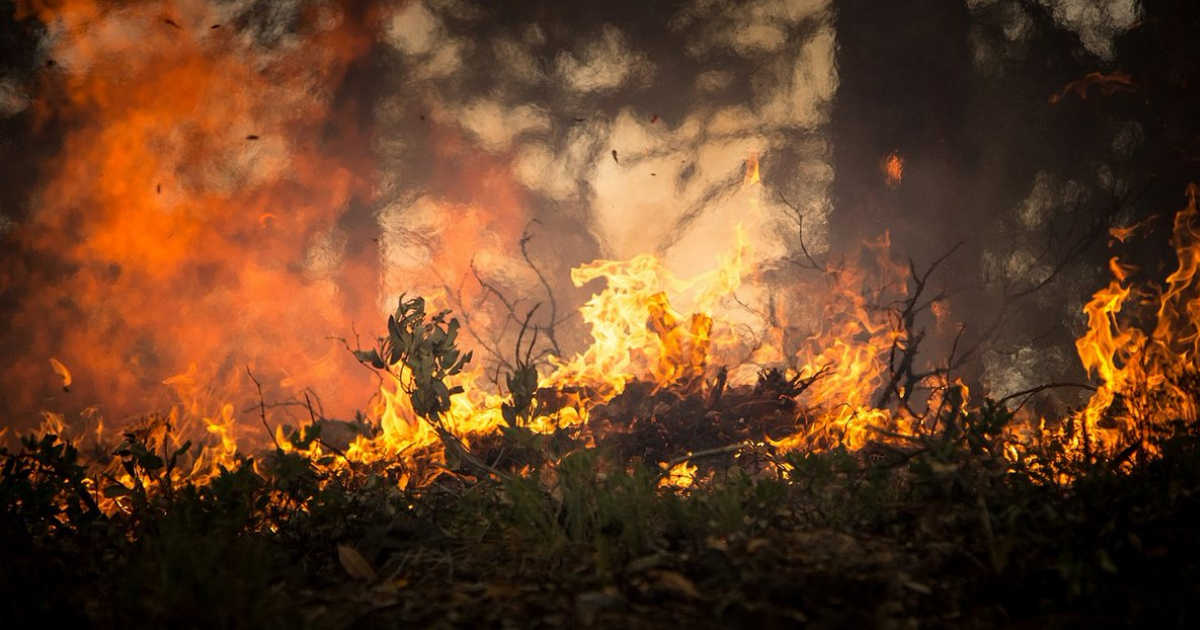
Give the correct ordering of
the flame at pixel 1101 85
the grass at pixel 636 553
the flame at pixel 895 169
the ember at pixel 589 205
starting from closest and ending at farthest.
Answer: the grass at pixel 636 553 → the ember at pixel 589 205 → the flame at pixel 1101 85 → the flame at pixel 895 169

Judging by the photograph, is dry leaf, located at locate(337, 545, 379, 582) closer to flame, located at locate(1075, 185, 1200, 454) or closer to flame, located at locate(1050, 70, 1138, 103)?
flame, located at locate(1075, 185, 1200, 454)

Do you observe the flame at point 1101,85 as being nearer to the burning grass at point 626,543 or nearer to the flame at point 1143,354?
the flame at point 1143,354

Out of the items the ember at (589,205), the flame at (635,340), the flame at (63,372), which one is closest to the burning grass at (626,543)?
the flame at (635,340)

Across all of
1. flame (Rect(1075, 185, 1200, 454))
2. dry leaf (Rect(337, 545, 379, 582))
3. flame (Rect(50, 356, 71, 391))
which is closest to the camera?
dry leaf (Rect(337, 545, 379, 582))

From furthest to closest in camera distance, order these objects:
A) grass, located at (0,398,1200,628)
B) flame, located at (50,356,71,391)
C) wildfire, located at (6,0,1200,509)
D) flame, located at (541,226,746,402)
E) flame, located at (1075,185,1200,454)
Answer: flame, located at (50,356,71,391) < wildfire, located at (6,0,1200,509) < flame, located at (541,226,746,402) < flame, located at (1075,185,1200,454) < grass, located at (0,398,1200,628)

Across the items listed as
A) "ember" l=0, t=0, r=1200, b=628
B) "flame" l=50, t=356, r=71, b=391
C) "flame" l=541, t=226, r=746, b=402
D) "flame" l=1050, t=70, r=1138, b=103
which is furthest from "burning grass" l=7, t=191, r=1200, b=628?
"flame" l=50, t=356, r=71, b=391

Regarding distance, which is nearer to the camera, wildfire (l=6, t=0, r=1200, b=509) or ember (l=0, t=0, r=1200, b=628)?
ember (l=0, t=0, r=1200, b=628)

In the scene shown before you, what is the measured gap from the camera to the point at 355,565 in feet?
8.62

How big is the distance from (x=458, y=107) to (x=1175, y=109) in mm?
7241

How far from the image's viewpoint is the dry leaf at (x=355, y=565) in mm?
2602

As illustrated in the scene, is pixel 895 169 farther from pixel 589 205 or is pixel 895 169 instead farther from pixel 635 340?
pixel 635 340

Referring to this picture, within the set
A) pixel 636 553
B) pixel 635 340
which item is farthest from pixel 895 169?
pixel 636 553

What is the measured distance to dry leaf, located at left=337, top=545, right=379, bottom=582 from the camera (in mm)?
2602

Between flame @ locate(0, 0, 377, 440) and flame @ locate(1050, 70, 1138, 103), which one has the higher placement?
flame @ locate(1050, 70, 1138, 103)
